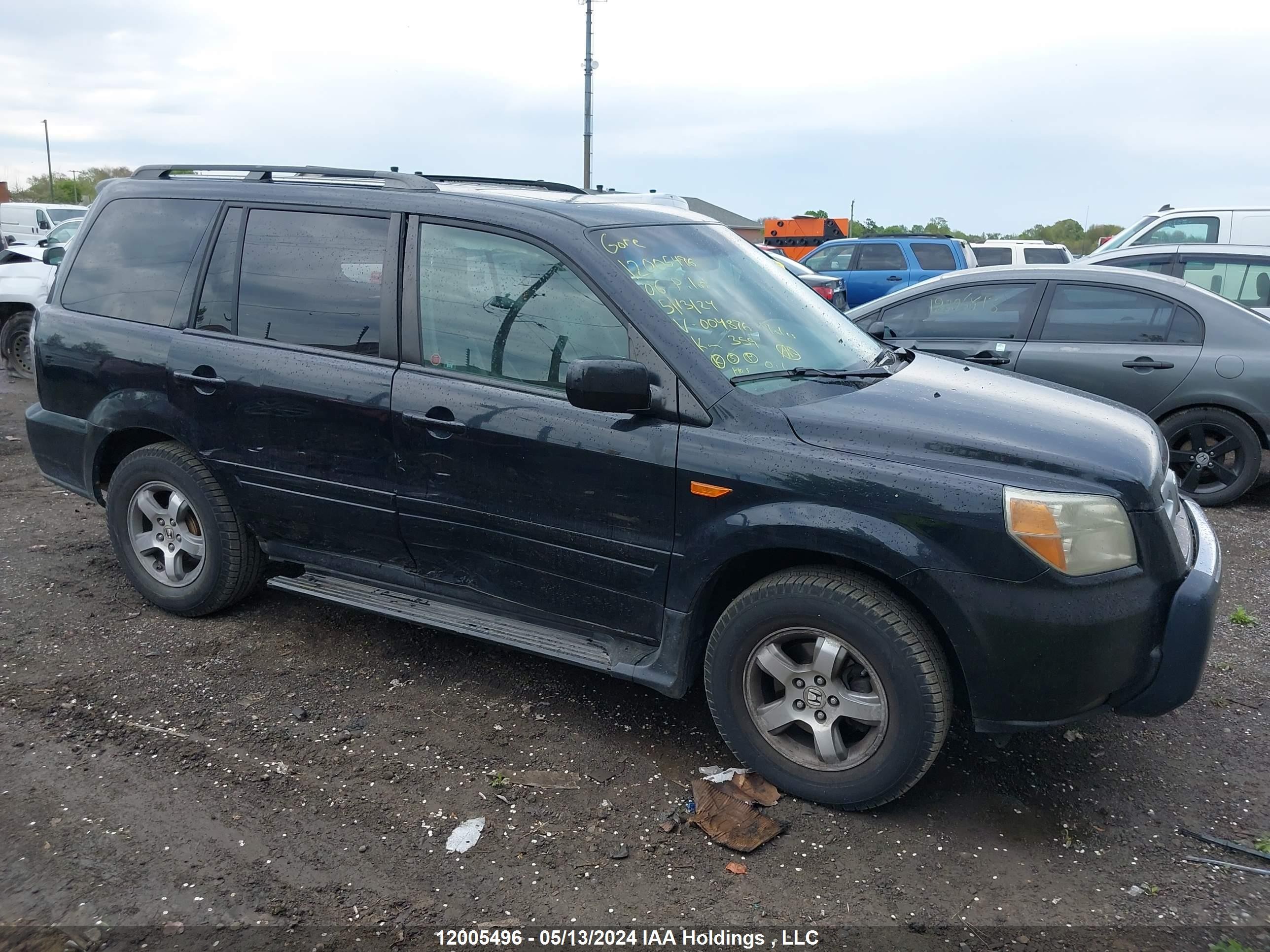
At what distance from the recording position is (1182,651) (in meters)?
3.08

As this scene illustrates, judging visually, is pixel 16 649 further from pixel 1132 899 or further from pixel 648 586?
pixel 1132 899

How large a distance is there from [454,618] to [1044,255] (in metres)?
18.0

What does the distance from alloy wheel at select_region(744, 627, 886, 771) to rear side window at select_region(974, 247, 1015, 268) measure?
17.9 m

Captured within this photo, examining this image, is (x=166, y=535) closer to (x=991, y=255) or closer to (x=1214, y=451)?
(x=1214, y=451)

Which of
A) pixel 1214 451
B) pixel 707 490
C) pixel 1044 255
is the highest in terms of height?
pixel 1044 255

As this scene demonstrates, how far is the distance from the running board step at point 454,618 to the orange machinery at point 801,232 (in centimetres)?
3096

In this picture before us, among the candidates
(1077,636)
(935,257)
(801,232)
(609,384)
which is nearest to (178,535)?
(609,384)

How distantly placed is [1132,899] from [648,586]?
5.67 ft

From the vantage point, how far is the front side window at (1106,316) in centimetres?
692

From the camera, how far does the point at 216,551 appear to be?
176 inches

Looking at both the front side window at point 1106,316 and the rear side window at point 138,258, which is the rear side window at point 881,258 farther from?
the rear side window at point 138,258

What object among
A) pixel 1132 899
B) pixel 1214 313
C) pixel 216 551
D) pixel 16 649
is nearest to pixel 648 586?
pixel 1132 899

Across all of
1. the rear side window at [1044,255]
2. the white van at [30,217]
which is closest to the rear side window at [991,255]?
the rear side window at [1044,255]

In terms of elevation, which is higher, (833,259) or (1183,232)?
(1183,232)
